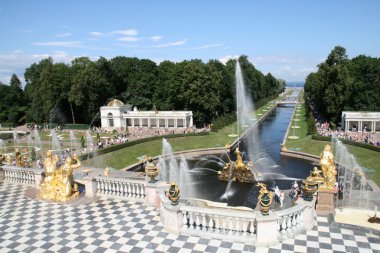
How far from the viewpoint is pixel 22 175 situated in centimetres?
2427

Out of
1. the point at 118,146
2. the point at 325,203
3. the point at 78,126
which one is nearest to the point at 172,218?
the point at 325,203

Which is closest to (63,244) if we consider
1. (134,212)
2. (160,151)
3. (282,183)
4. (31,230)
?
(31,230)

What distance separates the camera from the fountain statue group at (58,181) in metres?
20.3

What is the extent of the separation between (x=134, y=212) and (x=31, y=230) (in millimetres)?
5216

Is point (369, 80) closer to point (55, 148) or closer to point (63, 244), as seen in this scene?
point (55, 148)

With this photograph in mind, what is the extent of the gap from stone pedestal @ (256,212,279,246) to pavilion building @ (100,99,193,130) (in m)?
66.2

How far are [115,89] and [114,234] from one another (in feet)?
267

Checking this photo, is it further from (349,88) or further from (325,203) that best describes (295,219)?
(349,88)

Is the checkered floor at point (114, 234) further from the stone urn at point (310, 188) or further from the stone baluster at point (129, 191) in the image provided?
the stone urn at point (310, 188)

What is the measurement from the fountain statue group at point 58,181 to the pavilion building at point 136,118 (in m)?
59.5

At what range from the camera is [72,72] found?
86.2m

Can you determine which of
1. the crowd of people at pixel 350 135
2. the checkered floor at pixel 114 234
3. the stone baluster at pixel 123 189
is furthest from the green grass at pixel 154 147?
the checkered floor at pixel 114 234

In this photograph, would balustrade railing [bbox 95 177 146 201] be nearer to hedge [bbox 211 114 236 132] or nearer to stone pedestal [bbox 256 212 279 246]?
stone pedestal [bbox 256 212 279 246]

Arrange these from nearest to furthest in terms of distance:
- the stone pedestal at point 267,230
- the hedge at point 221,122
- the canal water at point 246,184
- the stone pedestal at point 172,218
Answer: the stone pedestal at point 267,230 < the stone pedestal at point 172,218 < the canal water at point 246,184 < the hedge at point 221,122
